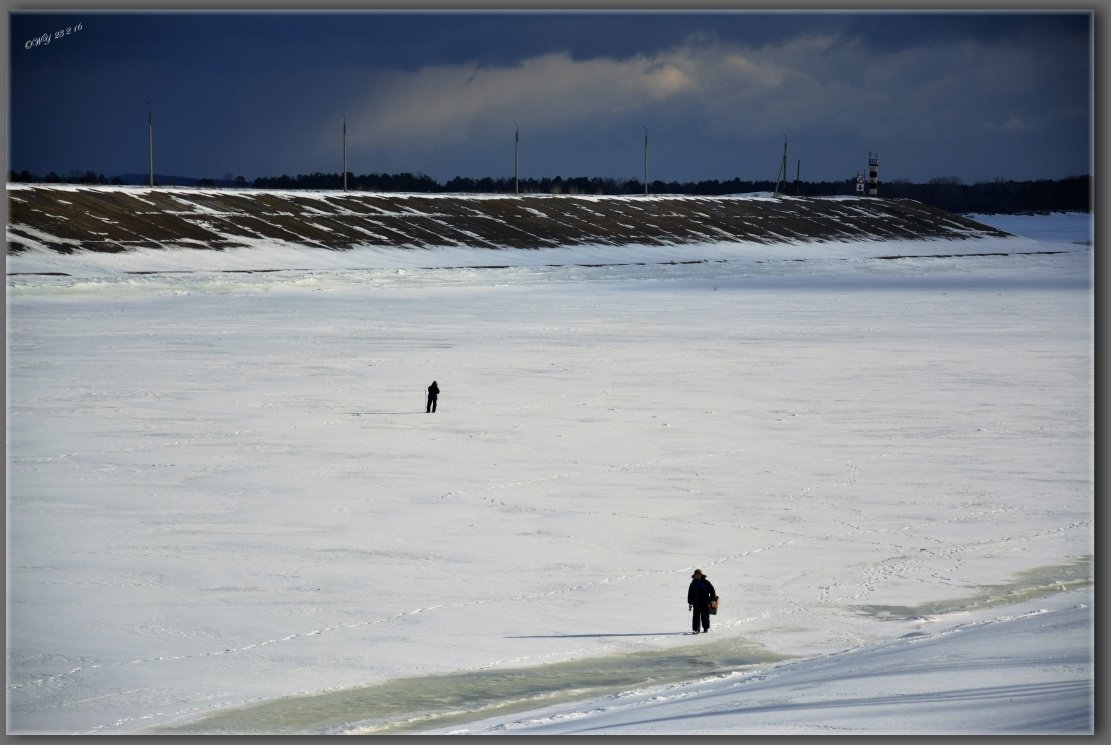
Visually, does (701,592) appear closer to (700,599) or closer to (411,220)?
(700,599)

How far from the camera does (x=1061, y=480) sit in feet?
50.5

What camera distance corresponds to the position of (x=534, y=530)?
12.7 meters

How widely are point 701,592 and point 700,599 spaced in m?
0.06

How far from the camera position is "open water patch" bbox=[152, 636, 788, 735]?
781 cm

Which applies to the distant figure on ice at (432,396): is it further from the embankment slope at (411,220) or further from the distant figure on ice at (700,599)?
the embankment slope at (411,220)

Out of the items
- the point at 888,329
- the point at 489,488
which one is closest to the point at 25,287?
the point at 888,329

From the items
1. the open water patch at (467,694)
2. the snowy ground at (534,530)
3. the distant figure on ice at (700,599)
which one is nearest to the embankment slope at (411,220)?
the snowy ground at (534,530)

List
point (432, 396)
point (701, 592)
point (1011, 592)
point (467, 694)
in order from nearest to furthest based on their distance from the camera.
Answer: point (467, 694), point (701, 592), point (1011, 592), point (432, 396)

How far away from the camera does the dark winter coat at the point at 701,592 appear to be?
9.63m

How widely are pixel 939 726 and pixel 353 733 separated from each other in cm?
310

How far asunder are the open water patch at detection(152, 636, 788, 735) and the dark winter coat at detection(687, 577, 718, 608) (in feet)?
0.98

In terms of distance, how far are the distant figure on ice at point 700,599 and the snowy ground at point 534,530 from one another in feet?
0.49

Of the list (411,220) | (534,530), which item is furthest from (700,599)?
(411,220)

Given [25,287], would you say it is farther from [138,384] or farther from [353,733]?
[353,733]
